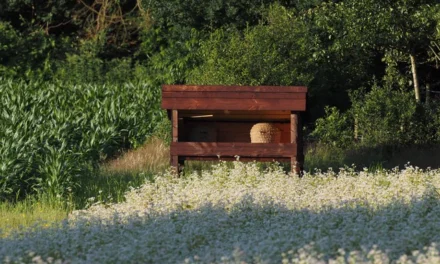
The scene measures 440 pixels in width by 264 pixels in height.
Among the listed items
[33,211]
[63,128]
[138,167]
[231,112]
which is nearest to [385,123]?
[231,112]

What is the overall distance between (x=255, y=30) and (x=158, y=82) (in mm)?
4152

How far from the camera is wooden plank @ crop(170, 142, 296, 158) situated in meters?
13.5

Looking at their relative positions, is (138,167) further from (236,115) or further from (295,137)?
(295,137)

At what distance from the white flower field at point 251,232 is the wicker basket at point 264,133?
12.5 feet

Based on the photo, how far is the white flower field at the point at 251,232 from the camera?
21.7 ft

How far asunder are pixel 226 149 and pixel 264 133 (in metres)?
1.03

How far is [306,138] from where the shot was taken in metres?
19.7

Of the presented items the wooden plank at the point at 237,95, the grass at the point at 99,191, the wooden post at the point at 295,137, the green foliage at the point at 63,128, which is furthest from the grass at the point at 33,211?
the wooden post at the point at 295,137

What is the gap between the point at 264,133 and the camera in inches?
567

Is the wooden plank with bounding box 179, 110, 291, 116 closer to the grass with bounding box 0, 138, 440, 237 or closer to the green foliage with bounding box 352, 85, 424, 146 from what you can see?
the grass with bounding box 0, 138, 440, 237

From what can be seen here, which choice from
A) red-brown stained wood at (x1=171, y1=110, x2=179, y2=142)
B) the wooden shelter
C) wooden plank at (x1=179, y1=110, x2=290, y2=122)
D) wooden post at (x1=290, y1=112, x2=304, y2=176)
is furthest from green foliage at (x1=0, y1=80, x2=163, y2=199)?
wooden post at (x1=290, y1=112, x2=304, y2=176)

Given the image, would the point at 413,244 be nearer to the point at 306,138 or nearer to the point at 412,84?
the point at 306,138

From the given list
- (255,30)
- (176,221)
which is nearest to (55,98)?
(255,30)

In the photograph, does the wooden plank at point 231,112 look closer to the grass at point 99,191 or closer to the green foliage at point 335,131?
the grass at point 99,191
